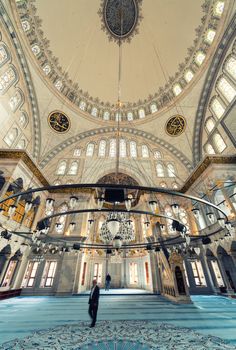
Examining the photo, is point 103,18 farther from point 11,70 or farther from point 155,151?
point 155,151

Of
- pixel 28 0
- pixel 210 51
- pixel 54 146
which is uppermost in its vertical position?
pixel 28 0

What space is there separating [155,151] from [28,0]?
16.6 m

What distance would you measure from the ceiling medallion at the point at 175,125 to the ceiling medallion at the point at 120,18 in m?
9.77

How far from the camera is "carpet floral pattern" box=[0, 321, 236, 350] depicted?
3.18m

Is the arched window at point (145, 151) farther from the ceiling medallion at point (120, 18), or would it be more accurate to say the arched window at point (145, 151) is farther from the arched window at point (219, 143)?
the ceiling medallion at point (120, 18)

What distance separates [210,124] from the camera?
1355 cm

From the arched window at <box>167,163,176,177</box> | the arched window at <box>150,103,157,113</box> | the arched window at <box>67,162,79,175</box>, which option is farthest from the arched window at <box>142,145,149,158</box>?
the arched window at <box>67,162,79,175</box>

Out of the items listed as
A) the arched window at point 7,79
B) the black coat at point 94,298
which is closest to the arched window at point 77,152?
the arched window at point 7,79

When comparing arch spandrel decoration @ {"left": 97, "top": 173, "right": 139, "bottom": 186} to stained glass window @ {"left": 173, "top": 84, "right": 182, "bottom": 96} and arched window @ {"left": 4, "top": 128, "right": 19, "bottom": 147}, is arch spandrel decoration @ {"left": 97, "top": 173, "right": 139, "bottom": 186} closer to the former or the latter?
arched window @ {"left": 4, "top": 128, "right": 19, "bottom": 147}

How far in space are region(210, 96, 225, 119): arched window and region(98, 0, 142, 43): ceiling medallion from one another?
11115 mm

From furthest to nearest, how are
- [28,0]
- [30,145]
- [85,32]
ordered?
1. [85,32]
2. [30,145]
3. [28,0]

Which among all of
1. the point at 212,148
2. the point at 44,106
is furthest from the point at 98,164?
the point at 212,148

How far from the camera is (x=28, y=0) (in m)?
11.7

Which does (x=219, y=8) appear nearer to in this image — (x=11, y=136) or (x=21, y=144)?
(x=11, y=136)
